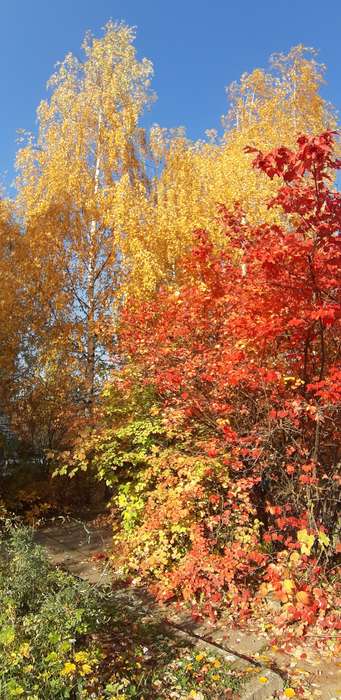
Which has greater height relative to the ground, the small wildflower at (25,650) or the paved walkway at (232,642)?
the small wildflower at (25,650)

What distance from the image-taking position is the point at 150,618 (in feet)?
14.6

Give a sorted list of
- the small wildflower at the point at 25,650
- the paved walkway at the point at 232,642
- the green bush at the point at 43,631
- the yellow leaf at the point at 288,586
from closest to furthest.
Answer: the green bush at the point at 43,631 < the small wildflower at the point at 25,650 < the paved walkway at the point at 232,642 < the yellow leaf at the point at 288,586

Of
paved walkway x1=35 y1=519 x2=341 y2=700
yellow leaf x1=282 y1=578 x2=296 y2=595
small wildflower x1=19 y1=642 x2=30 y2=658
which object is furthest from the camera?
yellow leaf x1=282 y1=578 x2=296 y2=595

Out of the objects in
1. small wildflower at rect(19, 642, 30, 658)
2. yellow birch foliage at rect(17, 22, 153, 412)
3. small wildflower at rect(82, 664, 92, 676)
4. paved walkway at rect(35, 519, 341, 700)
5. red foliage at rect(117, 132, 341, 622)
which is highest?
yellow birch foliage at rect(17, 22, 153, 412)

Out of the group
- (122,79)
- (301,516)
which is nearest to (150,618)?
(301,516)

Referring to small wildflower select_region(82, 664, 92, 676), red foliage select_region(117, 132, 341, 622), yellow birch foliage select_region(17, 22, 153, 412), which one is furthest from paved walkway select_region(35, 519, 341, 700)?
yellow birch foliage select_region(17, 22, 153, 412)

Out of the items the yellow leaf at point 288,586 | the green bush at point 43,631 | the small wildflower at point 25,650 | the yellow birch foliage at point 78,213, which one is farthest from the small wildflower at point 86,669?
the yellow birch foliage at point 78,213

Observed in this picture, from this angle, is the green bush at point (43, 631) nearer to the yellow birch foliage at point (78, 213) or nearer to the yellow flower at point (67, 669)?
the yellow flower at point (67, 669)

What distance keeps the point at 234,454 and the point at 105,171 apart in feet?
25.7

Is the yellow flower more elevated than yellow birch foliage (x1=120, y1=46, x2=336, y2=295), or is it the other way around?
yellow birch foliage (x1=120, y1=46, x2=336, y2=295)

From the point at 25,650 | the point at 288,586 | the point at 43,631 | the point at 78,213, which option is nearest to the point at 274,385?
the point at 288,586

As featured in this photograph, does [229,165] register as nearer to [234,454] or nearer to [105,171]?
[105,171]

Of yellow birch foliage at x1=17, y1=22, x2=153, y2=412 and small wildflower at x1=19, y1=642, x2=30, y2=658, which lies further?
yellow birch foliage at x1=17, y1=22, x2=153, y2=412

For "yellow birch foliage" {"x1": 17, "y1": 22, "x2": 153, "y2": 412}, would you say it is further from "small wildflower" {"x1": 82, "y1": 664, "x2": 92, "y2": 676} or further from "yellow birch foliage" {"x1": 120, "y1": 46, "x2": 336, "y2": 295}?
"small wildflower" {"x1": 82, "y1": 664, "x2": 92, "y2": 676}
